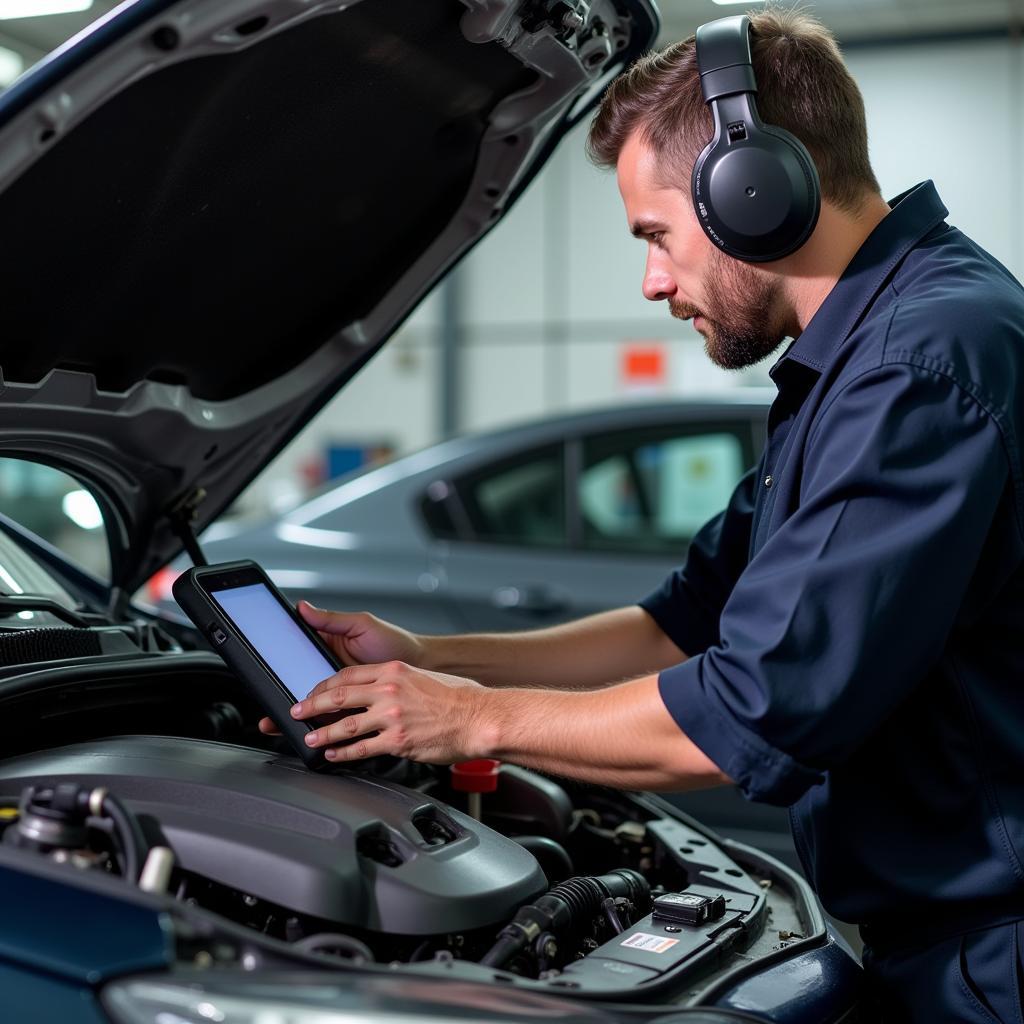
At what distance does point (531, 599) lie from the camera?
361 cm

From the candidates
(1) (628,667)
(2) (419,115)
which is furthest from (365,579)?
(2) (419,115)

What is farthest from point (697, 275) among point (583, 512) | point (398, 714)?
point (583, 512)

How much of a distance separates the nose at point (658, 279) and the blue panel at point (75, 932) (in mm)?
948

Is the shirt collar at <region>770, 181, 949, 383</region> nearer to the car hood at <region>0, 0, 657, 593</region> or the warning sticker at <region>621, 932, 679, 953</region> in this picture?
the car hood at <region>0, 0, 657, 593</region>

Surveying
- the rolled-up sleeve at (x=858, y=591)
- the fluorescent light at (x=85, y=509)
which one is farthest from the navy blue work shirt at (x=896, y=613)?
the fluorescent light at (x=85, y=509)

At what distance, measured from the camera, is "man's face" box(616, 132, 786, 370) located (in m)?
1.53

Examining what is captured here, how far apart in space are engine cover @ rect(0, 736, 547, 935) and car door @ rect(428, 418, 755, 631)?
84.8 inches

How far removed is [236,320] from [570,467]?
1997 millimetres

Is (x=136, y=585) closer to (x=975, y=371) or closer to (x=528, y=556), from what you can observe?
(x=975, y=371)

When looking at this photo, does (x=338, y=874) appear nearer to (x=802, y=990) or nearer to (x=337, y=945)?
(x=337, y=945)

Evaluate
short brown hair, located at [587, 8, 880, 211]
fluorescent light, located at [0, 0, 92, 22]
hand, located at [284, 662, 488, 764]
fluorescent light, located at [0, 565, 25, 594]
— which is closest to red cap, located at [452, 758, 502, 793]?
hand, located at [284, 662, 488, 764]

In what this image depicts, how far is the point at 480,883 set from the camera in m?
1.33

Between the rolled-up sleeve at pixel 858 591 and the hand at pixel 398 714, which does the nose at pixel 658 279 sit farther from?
the hand at pixel 398 714

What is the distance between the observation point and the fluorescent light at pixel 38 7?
27.2ft
